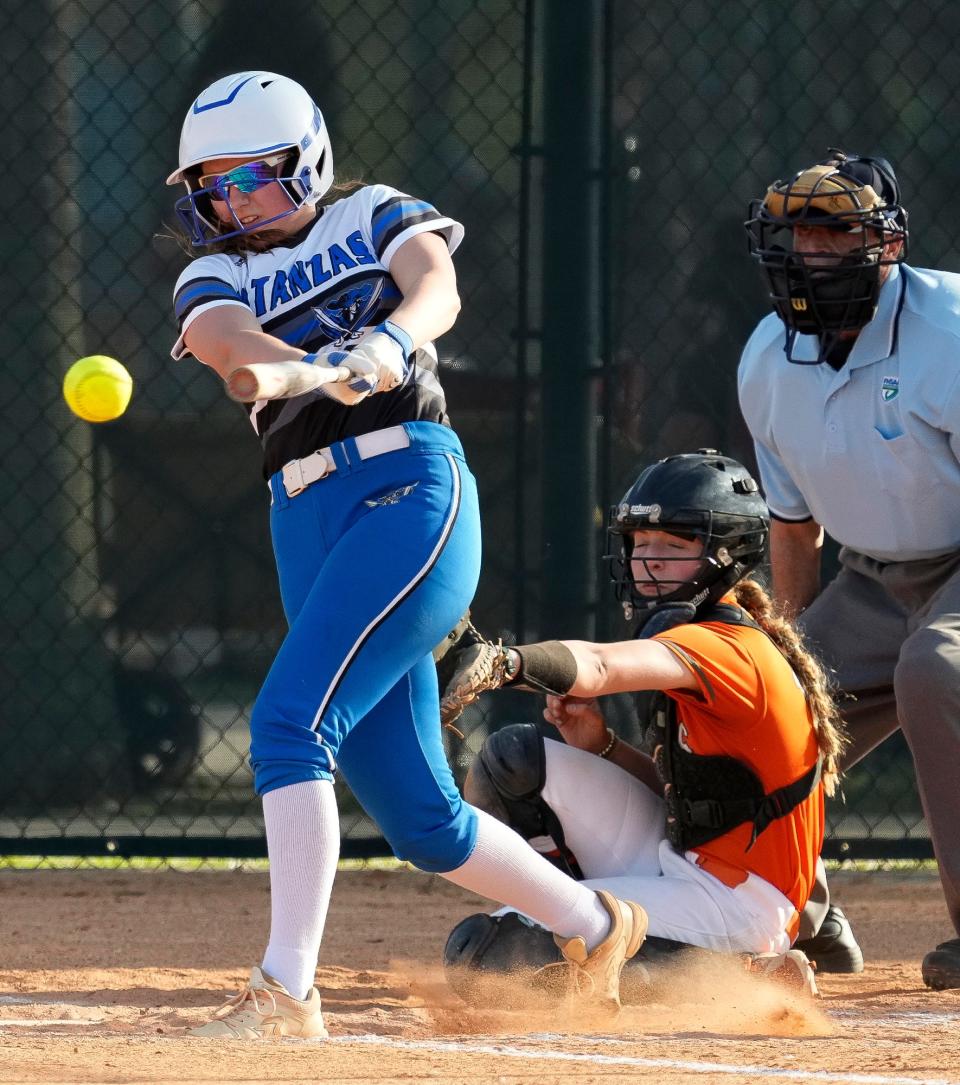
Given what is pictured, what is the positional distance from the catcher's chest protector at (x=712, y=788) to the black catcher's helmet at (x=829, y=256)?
73 centimetres

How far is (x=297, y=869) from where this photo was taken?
Answer: 270cm

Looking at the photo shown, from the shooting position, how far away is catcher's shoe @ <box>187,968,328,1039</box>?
2.68 m

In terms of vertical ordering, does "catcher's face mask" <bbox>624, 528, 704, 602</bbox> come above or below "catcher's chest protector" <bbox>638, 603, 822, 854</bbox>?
above

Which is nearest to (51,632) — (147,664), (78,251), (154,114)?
(147,664)

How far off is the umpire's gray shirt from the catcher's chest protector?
1.62 feet

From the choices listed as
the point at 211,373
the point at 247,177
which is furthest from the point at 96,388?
the point at 247,177

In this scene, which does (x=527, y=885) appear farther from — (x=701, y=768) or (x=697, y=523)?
(x=697, y=523)

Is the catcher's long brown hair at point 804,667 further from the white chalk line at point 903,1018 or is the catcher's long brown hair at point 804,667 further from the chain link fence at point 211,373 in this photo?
the chain link fence at point 211,373

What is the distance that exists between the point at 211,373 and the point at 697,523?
2.09 m

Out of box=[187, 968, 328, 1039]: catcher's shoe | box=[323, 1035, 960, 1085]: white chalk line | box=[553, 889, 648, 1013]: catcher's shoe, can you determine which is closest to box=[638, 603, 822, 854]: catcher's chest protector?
box=[553, 889, 648, 1013]: catcher's shoe

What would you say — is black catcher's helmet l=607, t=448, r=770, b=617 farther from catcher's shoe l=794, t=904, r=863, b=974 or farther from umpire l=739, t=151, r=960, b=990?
catcher's shoe l=794, t=904, r=863, b=974

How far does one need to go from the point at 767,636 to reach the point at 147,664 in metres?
2.23

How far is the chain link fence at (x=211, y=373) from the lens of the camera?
4926 mm

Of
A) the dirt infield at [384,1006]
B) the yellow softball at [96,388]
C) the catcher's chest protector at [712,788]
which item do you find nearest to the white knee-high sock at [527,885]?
the dirt infield at [384,1006]
